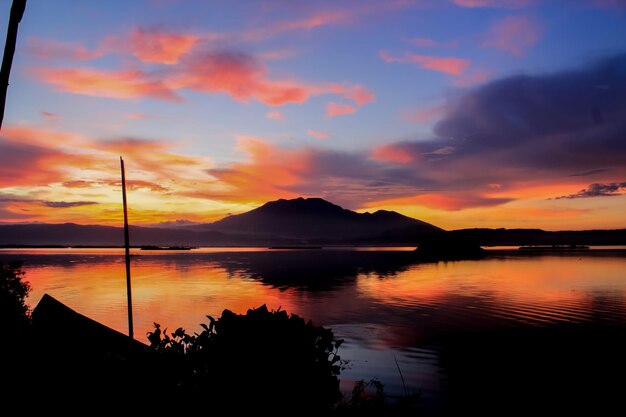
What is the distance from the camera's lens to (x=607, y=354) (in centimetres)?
2702

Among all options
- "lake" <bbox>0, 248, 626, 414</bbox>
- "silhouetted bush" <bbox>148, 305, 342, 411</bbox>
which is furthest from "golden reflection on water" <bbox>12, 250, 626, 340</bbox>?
"silhouetted bush" <bbox>148, 305, 342, 411</bbox>

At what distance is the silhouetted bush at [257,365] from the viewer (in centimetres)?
878

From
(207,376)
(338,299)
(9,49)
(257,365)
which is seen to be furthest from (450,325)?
(9,49)

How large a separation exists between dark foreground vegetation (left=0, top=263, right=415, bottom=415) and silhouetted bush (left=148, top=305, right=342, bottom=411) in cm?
2

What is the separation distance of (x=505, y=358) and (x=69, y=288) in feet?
203

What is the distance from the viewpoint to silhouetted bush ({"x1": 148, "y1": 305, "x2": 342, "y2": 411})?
28.8 feet

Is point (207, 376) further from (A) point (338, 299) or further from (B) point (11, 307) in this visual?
(A) point (338, 299)

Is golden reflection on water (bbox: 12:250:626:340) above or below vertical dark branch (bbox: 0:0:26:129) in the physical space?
below

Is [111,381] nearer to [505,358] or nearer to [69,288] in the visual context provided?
Result: [505,358]

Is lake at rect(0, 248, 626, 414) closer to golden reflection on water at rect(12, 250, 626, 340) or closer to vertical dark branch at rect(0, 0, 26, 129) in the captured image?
golden reflection on water at rect(12, 250, 626, 340)

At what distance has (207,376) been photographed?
9.05 metres

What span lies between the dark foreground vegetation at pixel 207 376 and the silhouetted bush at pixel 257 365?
0.02 meters

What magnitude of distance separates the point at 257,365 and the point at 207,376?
1065mm

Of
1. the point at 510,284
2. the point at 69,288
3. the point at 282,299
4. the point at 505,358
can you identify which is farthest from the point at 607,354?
the point at 69,288
